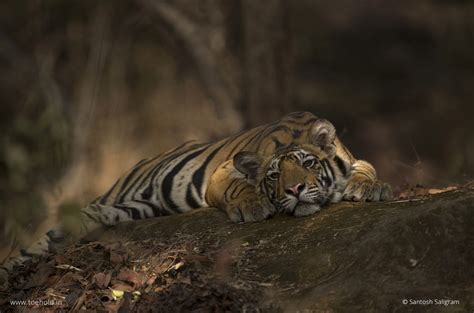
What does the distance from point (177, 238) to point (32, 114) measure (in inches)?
407

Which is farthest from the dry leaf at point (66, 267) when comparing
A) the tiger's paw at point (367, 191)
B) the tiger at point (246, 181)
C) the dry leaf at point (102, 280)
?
the tiger's paw at point (367, 191)

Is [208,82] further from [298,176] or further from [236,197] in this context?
[298,176]

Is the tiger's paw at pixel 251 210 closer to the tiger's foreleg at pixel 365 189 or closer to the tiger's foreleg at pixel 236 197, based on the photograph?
the tiger's foreleg at pixel 236 197

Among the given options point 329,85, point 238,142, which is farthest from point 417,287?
point 329,85

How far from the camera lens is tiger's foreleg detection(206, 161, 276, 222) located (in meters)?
5.60

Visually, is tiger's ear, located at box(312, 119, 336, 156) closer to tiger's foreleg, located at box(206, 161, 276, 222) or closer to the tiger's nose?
tiger's foreleg, located at box(206, 161, 276, 222)

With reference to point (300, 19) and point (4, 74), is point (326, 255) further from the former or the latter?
point (300, 19)

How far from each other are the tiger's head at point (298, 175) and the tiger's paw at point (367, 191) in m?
0.09

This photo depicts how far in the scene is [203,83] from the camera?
1343 centimetres

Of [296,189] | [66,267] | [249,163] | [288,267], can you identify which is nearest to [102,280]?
[66,267]

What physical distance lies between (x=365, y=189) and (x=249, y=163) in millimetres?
800

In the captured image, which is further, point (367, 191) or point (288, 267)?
point (367, 191)

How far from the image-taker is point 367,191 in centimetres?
562

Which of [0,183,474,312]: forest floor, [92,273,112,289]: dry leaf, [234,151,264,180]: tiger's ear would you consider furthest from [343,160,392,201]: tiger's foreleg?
[92,273,112,289]: dry leaf
